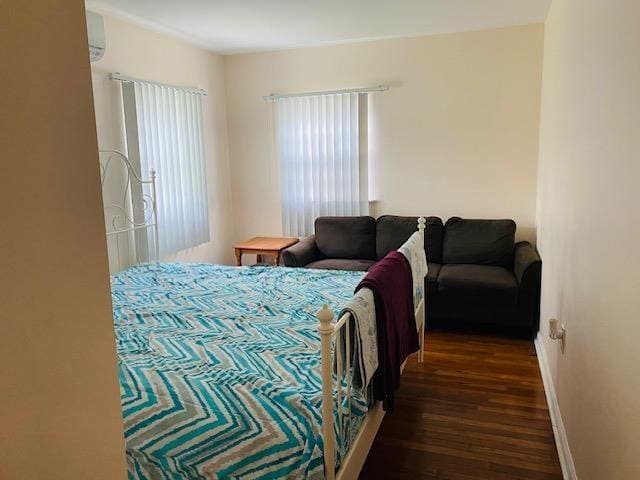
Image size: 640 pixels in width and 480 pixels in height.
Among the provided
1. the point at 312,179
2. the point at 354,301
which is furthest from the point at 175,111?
the point at 354,301

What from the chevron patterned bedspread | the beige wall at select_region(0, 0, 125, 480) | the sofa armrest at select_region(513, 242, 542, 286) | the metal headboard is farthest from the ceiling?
the beige wall at select_region(0, 0, 125, 480)

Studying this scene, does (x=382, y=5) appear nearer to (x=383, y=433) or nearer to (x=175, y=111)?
(x=175, y=111)

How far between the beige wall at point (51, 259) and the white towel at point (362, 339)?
1.34 m

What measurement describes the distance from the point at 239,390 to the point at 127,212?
2.61 metres

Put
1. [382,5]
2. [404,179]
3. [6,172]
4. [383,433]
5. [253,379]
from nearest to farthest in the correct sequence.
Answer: [6,172]
[253,379]
[383,433]
[382,5]
[404,179]

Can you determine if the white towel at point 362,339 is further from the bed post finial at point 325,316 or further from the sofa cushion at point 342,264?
the sofa cushion at point 342,264

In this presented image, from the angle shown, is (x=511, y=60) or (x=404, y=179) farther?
(x=404, y=179)

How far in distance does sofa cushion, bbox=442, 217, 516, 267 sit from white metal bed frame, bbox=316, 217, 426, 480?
7.82ft

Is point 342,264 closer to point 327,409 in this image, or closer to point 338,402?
point 338,402

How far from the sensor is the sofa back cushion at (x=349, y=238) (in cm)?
493

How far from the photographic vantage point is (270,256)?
5.42 meters

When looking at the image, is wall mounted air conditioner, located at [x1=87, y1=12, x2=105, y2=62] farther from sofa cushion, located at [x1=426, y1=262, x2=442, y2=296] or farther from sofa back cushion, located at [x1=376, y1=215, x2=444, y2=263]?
sofa cushion, located at [x1=426, y1=262, x2=442, y2=296]

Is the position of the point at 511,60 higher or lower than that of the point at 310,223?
higher

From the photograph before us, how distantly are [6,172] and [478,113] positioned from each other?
4583mm
